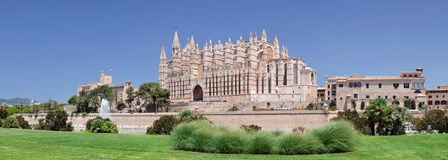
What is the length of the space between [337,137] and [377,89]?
51487mm

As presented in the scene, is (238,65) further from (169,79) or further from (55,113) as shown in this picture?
(55,113)

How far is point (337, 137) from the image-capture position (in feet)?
56.4

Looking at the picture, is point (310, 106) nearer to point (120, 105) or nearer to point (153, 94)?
point (153, 94)

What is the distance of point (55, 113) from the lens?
5022 centimetres

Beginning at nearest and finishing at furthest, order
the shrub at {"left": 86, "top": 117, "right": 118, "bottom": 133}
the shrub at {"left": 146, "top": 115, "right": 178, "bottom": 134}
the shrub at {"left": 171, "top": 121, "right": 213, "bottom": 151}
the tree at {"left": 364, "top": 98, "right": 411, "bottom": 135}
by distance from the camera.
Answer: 1. the shrub at {"left": 171, "top": 121, "right": 213, "bottom": 151}
2. the tree at {"left": 364, "top": 98, "right": 411, "bottom": 135}
3. the shrub at {"left": 86, "top": 117, "right": 118, "bottom": 133}
4. the shrub at {"left": 146, "top": 115, "right": 178, "bottom": 134}

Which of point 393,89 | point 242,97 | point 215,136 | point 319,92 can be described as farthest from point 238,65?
point 215,136

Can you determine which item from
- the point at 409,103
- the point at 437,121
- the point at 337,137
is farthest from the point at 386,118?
the point at 409,103

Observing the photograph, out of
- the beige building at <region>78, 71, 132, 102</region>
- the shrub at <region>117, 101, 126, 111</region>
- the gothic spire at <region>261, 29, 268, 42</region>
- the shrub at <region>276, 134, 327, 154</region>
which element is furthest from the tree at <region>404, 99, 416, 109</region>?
the beige building at <region>78, 71, 132, 102</region>

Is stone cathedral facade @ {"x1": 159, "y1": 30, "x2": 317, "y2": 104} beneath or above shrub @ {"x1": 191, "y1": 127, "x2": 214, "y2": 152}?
above

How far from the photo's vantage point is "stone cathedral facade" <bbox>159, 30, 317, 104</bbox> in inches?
3157

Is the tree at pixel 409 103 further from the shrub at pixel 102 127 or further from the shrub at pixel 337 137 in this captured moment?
the shrub at pixel 337 137

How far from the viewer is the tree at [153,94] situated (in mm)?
81519

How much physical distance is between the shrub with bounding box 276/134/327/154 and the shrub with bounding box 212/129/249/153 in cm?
131

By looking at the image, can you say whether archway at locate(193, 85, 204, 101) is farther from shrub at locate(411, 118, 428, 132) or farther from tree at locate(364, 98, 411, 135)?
tree at locate(364, 98, 411, 135)
